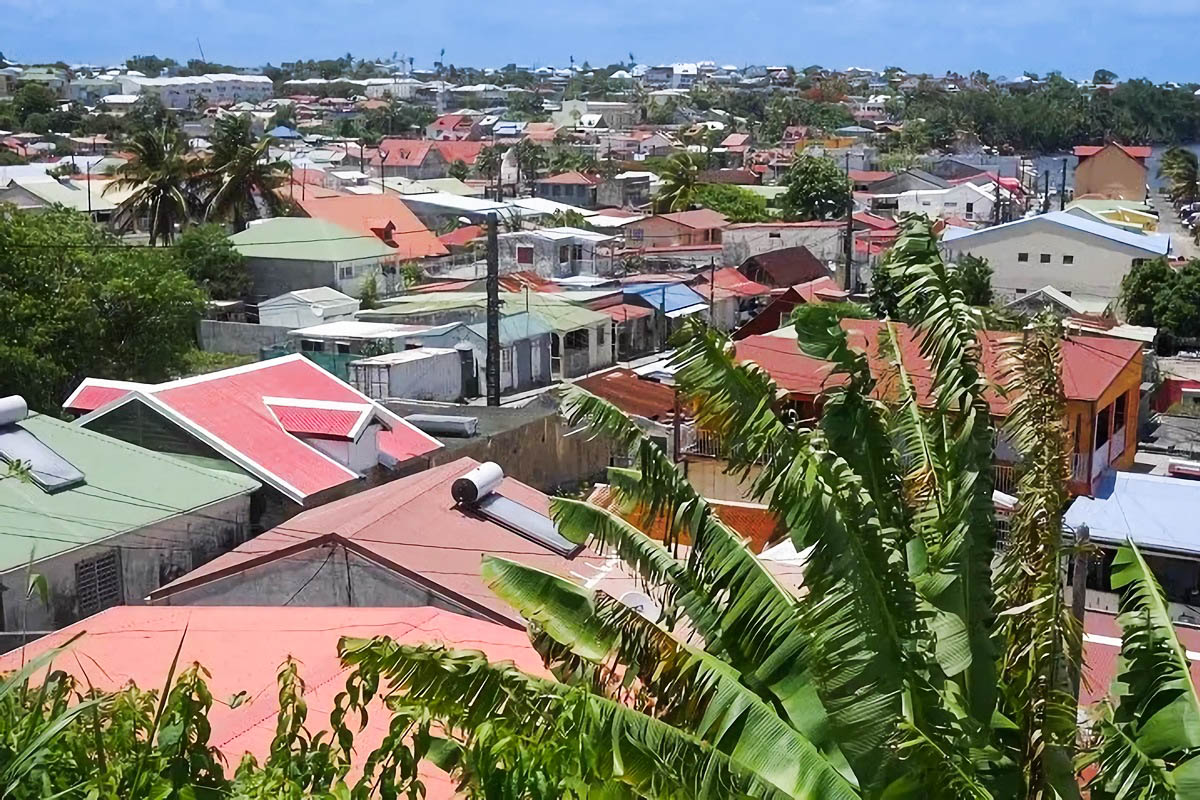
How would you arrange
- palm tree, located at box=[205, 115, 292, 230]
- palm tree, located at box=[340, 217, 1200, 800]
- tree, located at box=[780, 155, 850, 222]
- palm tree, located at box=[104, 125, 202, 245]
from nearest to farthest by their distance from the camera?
palm tree, located at box=[340, 217, 1200, 800] < palm tree, located at box=[104, 125, 202, 245] < palm tree, located at box=[205, 115, 292, 230] < tree, located at box=[780, 155, 850, 222]

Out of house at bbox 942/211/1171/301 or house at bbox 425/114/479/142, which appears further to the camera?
house at bbox 425/114/479/142

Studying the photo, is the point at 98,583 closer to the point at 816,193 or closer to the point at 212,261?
the point at 212,261

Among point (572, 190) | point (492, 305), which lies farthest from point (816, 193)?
point (492, 305)

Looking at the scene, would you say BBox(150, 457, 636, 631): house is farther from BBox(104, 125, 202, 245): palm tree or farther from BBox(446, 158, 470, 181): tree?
BBox(446, 158, 470, 181): tree

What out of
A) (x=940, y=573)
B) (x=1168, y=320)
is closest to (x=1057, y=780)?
(x=940, y=573)

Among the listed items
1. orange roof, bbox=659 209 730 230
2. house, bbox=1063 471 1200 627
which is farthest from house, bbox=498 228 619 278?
house, bbox=1063 471 1200 627

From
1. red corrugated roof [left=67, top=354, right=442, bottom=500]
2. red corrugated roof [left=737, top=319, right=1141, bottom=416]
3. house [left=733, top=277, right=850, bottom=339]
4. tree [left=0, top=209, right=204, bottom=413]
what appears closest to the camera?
red corrugated roof [left=67, top=354, right=442, bottom=500]

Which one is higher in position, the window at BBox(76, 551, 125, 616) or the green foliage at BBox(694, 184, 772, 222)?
the green foliage at BBox(694, 184, 772, 222)
